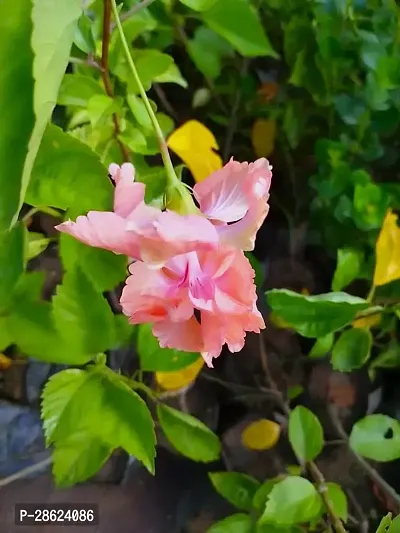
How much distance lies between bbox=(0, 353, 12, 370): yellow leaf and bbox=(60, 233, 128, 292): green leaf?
0.16 metres

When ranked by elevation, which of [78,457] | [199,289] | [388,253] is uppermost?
[199,289]

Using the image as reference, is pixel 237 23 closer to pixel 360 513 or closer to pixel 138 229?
pixel 138 229

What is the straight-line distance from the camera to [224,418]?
0.56 m

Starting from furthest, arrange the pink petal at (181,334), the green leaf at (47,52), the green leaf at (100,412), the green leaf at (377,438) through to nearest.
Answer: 1. the green leaf at (377,438)
2. the green leaf at (100,412)
3. the pink petal at (181,334)
4. the green leaf at (47,52)

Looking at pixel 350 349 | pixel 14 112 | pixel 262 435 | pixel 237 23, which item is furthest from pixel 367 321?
pixel 14 112

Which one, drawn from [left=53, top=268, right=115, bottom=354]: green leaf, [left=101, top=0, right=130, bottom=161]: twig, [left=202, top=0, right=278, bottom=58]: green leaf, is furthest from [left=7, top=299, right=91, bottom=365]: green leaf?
[left=202, top=0, right=278, bottom=58]: green leaf

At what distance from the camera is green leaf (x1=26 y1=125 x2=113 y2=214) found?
296 mm

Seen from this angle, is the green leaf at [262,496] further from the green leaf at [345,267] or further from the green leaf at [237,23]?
the green leaf at [237,23]

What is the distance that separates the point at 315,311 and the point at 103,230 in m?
0.23

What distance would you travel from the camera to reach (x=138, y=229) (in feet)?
0.73

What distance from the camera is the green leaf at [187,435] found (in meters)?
0.47

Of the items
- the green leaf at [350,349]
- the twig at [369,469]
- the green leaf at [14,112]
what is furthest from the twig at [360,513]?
the green leaf at [14,112]

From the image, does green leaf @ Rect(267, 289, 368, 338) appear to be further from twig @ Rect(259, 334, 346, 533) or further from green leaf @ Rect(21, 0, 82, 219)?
green leaf @ Rect(21, 0, 82, 219)

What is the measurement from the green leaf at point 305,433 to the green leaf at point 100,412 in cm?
14
